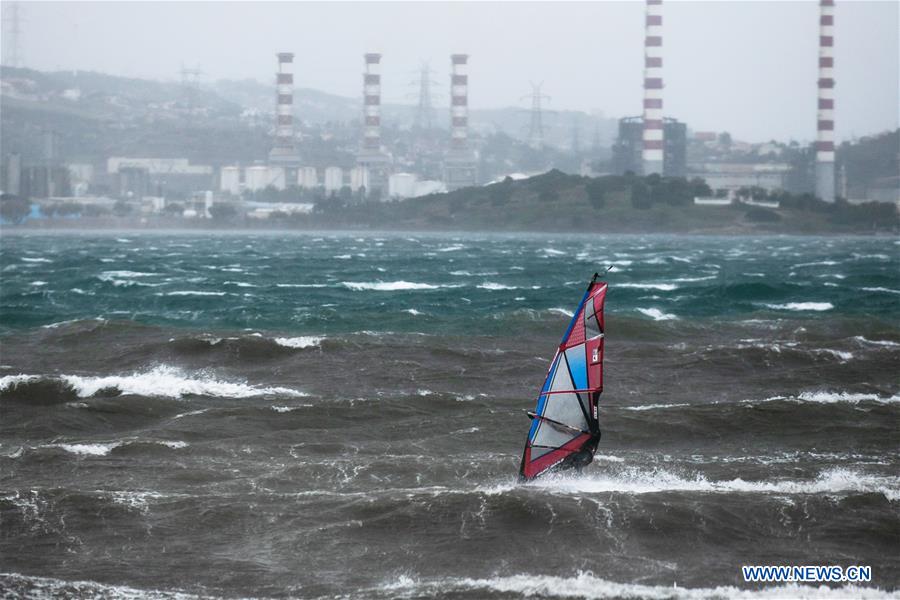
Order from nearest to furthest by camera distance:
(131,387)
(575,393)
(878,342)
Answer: (575,393) → (131,387) → (878,342)

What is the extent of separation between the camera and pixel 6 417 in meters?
21.9

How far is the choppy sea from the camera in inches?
538

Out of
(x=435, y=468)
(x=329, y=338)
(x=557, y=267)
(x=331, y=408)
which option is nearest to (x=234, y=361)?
(x=329, y=338)

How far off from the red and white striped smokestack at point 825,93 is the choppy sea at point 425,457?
13606cm

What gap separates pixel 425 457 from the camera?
1889 centimetres

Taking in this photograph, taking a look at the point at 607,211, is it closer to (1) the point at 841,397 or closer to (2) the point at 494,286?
(2) the point at 494,286

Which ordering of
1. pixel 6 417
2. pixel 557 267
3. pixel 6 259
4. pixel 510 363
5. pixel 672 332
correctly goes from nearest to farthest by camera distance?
pixel 6 417 → pixel 510 363 → pixel 672 332 → pixel 557 267 → pixel 6 259

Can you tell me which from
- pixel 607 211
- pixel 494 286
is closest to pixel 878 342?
pixel 494 286

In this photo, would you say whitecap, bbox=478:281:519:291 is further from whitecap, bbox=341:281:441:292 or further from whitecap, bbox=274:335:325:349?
whitecap, bbox=274:335:325:349

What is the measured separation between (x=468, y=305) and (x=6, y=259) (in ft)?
172

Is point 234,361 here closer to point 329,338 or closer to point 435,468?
point 329,338

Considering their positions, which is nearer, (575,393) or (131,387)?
(575,393)

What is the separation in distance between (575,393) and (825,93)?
162 meters

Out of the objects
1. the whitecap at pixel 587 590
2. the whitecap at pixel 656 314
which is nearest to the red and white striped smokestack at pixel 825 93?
the whitecap at pixel 656 314
